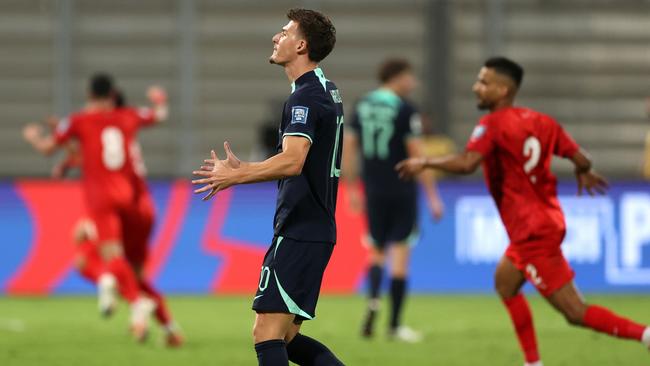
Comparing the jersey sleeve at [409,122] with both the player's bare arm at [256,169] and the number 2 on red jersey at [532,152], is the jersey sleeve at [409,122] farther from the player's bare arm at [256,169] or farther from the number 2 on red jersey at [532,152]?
the player's bare arm at [256,169]

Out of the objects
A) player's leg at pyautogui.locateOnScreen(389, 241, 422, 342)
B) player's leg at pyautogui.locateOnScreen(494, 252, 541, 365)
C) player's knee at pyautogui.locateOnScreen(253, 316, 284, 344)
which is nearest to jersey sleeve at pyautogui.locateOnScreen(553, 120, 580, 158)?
player's leg at pyautogui.locateOnScreen(494, 252, 541, 365)

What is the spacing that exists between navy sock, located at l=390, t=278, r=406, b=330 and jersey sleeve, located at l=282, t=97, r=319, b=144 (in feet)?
18.2

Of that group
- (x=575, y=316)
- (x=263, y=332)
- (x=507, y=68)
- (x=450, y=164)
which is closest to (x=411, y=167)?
(x=450, y=164)

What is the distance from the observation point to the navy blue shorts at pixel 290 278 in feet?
21.3

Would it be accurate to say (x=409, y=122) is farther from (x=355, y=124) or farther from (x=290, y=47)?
(x=290, y=47)

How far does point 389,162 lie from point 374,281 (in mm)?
1085

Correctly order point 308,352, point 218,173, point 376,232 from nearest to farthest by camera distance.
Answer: point 218,173 < point 308,352 < point 376,232

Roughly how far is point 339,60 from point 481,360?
10.4 metres

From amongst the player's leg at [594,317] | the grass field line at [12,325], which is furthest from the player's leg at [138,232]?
the player's leg at [594,317]

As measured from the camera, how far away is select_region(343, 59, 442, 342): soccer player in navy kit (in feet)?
39.5

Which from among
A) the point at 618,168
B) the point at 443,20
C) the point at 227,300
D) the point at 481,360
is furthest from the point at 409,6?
the point at 481,360

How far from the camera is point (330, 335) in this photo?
11.8m

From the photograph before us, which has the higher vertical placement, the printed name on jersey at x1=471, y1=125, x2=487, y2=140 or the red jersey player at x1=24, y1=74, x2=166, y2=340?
the printed name on jersey at x1=471, y1=125, x2=487, y2=140

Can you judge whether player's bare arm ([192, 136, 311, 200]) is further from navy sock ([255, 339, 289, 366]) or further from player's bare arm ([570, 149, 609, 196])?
player's bare arm ([570, 149, 609, 196])
